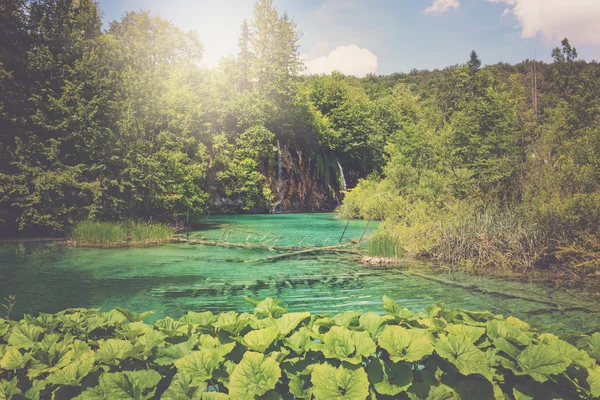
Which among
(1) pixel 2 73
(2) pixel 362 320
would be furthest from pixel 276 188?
(2) pixel 362 320

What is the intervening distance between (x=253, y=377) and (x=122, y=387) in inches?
28.4

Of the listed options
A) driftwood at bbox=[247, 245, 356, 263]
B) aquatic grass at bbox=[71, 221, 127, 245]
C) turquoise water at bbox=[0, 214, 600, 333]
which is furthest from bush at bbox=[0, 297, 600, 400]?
aquatic grass at bbox=[71, 221, 127, 245]

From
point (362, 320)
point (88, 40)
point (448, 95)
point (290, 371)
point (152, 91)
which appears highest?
point (448, 95)

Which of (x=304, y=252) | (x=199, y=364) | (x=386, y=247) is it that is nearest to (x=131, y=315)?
(x=199, y=364)

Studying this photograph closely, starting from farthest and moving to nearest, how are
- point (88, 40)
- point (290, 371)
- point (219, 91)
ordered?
1. point (219, 91)
2. point (88, 40)
3. point (290, 371)

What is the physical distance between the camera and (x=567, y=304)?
25.6ft

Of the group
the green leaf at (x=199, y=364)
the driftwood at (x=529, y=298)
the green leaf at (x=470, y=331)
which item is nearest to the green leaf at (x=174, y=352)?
the green leaf at (x=199, y=364)

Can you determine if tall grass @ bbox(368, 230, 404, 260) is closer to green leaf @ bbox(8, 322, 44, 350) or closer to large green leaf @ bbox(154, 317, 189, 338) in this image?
large green leaf @ bbox(154, 317, 189, 338)

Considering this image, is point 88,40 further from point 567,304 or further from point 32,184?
point 567,304

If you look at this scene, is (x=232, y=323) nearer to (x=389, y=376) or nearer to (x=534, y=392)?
(x=389, y=376)

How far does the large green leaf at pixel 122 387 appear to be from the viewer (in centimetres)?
228

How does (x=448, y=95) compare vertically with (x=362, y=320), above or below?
above

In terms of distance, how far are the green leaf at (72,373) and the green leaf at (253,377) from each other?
855mm

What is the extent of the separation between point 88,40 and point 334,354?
81.6 feet
